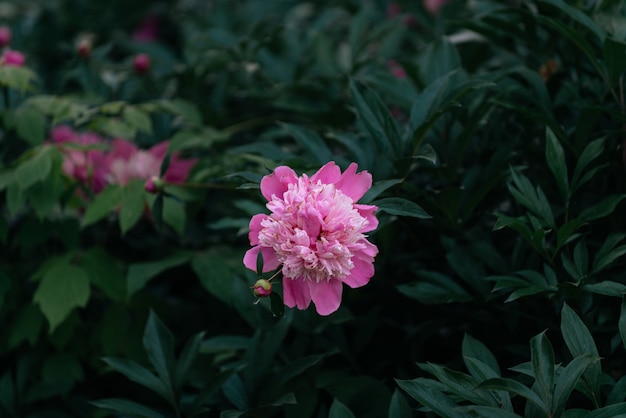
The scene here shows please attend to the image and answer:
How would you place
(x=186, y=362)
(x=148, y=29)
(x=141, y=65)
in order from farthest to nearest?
(x=148, y=29), (x=141, y=65), (x=186, y=362)

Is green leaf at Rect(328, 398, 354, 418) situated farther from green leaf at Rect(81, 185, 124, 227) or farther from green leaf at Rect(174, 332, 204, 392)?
green leaf at Rect(81, 185, 124, 227)

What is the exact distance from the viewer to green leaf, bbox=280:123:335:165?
4.32 feet

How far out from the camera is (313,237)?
98 centimetres

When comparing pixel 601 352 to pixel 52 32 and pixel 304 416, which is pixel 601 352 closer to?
pixel 304 416

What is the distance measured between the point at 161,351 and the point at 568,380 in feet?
2.12

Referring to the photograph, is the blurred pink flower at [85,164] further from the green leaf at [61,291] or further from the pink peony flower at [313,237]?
the pink peony flower at [313,237]

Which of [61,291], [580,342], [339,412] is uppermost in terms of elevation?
[580,342]

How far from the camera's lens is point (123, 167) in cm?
167

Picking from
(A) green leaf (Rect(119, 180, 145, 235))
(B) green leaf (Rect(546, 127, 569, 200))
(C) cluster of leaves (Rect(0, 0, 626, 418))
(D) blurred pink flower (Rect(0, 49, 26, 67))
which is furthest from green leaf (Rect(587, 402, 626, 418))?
(D) blurred pink flower (Rect(0, 49, 26, 67))

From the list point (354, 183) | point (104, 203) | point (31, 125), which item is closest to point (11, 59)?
point (31, 125)

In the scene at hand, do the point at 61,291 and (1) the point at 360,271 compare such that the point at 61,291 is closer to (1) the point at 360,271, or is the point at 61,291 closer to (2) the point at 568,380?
(1) the point at 360,271

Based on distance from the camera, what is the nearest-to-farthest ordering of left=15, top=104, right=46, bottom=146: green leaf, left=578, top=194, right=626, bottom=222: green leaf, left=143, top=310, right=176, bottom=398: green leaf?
left=578, top=194, right=626, bottom=222: green leaf, left=143, top=310, right=176, bottom=398: green leaf, left=15, top=104, right=46, bottom=146: green leaf

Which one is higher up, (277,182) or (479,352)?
(277,182)

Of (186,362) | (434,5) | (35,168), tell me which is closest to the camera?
(186,362)
